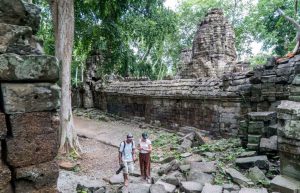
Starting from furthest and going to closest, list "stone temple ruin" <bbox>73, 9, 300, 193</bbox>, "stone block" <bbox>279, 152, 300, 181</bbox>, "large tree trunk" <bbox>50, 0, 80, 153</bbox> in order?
"large tree trunk" <bbox>50, 0, 80, 153</bbox> → "stone temple ruin" <bbox>73, 9, 300, 193</bbox> → "stone block" <bbox>279, 152, 300, 181</bbox>

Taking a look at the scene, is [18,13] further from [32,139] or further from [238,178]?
[238,178]

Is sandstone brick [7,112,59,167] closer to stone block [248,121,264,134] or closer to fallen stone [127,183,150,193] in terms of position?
fallen stone [127,183,150,193]

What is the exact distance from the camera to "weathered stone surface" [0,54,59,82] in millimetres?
2646

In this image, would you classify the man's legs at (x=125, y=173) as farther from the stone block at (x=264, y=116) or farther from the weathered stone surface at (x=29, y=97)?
the weathered stone surface at (x=29, y=97)

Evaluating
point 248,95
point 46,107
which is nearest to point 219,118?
point 248,95

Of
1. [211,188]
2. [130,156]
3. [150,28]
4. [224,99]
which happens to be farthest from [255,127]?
[150,28]

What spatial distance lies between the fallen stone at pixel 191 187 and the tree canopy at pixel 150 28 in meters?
8.21

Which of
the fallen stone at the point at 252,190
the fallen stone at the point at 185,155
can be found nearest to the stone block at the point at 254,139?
the fallen stone at the point at 185,155

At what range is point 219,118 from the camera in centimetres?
1055

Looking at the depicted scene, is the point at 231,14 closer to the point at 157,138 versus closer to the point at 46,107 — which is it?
the point at 157,138

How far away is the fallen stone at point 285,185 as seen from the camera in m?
4.71

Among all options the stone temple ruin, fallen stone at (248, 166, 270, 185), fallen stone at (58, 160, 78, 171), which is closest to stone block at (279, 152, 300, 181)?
the stone temple ruin

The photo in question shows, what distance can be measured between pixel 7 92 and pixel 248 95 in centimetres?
786

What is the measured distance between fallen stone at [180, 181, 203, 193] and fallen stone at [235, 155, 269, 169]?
1.40 meters
